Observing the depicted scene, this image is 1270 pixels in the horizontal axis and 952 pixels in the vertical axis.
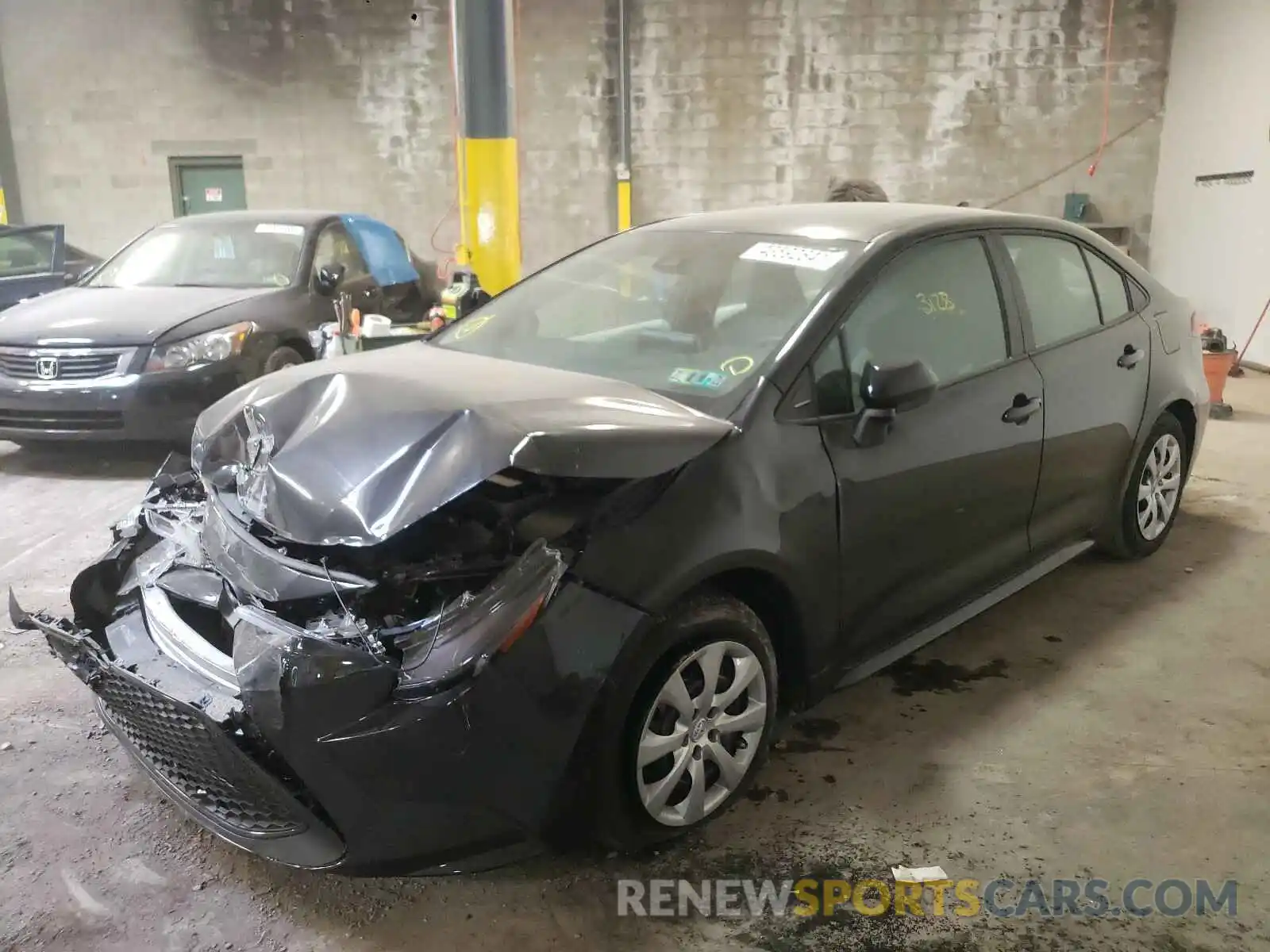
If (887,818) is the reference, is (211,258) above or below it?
above

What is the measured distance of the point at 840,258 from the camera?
2.43 metres

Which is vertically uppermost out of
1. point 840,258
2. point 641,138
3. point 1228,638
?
point 641,138

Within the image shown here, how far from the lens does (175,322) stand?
484 cm

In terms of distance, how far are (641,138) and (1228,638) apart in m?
8.32

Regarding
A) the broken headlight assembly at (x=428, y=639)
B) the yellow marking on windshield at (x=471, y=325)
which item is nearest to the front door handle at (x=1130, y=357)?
the yellow marking on windshield at (x=471, y=325)

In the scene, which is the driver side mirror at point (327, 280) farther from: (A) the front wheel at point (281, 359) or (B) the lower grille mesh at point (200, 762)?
(B) the lower grille mesh at point (200, 762)

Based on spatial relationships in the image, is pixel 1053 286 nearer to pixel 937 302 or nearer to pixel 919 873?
pixel 937 302

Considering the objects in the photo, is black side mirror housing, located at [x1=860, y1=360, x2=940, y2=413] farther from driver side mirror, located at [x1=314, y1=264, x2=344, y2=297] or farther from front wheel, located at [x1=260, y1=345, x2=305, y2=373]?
driver side mirror, located at [x1=314, y1=264, x2=344, y2=297]

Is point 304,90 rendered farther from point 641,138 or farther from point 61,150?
point 641,138

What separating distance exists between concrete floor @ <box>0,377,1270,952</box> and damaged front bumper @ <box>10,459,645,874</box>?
216 millimetres

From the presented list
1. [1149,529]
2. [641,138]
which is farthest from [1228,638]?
[641,138]

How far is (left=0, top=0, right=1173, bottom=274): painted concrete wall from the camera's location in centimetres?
977

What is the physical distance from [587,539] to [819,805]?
94cm

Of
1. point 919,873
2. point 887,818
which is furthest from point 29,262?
point 919,873
